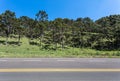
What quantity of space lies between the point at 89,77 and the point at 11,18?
47.2m

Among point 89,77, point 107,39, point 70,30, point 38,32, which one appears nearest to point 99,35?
point 107,39

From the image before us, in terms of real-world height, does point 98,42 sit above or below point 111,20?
below

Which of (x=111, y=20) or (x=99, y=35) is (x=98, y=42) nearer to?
(x=99, y=35)

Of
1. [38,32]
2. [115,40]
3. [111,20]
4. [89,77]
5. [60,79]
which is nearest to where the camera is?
[60,79]

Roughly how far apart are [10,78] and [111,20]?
6490cm

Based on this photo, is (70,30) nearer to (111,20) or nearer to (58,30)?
(58,30)

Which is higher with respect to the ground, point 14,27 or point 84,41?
point 14,27

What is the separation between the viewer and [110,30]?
56.6 m

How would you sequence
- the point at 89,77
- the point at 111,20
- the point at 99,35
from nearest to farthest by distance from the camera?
the point at 89,77 < the point at 99,35 < the point at 111,20

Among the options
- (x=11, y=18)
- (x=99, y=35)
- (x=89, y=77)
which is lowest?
(x=89, y=77)

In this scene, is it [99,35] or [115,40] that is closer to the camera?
[115,40]

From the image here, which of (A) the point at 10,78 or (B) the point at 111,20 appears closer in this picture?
(A) the point at 10,78

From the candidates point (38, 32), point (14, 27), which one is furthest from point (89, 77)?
point (38, 32)

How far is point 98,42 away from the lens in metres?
52.7
